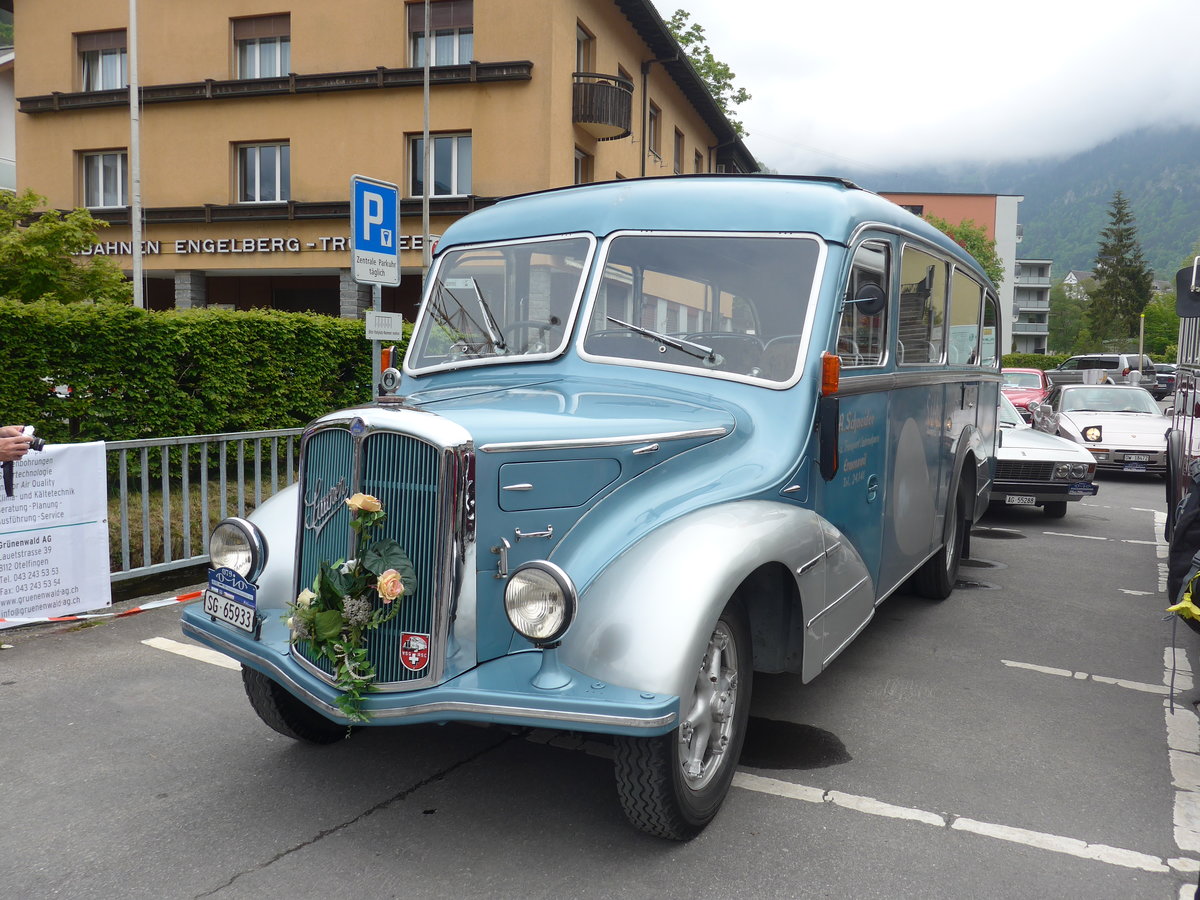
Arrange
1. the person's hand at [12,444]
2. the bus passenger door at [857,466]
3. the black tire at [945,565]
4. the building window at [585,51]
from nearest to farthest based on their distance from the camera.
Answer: the bus passenger door at [857,466]
the person's hand at [12,444]
the black tire at [945,565]
the building window at [585,51]

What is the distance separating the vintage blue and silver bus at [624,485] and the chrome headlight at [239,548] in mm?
10

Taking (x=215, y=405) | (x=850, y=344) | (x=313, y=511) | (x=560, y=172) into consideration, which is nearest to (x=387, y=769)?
(x=313, y=511)

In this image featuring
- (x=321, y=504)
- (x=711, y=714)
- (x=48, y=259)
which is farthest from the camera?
(x=48, y=259)

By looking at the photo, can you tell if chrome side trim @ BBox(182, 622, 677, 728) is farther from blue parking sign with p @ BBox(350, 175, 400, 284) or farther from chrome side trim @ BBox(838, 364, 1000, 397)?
blue parking sign with p @ BBox(350, 175, 400, 284)

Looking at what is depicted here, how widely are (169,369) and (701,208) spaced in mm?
5629

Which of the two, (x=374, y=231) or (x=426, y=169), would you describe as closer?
(x=374, y=231)

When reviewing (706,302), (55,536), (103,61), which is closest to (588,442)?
(706,302)

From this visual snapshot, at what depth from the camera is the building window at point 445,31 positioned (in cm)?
2169

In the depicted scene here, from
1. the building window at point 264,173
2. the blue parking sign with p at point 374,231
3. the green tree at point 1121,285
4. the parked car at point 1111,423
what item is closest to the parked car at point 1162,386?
the parked car at point 1111,423

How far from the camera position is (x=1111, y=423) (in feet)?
49.3

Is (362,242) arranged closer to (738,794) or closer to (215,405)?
(215,405)

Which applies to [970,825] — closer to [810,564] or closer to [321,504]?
[810,564]

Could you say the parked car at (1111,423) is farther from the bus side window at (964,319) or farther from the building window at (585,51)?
the building window at (585,51)

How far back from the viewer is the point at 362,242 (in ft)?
24.2
